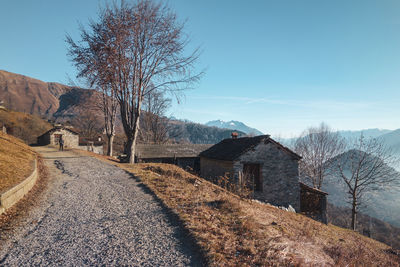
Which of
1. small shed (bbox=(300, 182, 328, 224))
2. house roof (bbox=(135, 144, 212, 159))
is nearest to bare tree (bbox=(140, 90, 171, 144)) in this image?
house roof (bbox=(135, 144, 212, 159))

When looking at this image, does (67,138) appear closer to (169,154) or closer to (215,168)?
(169,154)

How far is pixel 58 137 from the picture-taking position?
3962 cm

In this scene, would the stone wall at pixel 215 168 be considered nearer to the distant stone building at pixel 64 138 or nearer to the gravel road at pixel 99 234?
the gravel road at pixel 99 234

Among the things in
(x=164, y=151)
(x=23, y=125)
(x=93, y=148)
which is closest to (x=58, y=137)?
(x=93, y=148)

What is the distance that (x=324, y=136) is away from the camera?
29875mm

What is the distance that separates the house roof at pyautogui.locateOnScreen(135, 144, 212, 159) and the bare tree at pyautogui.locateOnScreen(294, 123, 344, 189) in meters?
14.4

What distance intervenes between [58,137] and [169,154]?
25510 millimetres

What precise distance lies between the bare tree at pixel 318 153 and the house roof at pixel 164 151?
47.4 ft

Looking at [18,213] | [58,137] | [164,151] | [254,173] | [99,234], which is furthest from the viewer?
[58,137]

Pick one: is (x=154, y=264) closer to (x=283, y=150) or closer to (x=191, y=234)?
(x=191, y=234)

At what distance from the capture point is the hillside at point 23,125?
50.6 meters

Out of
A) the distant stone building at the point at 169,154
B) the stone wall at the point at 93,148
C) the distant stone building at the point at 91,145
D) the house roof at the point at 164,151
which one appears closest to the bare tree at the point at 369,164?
the distant stone building at the point at 169,154

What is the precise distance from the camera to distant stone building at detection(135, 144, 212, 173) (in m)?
25.9

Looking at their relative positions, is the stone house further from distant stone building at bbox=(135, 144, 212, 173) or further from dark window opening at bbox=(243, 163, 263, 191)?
distant stone building at bbox=(135, 144, 212, 173)
